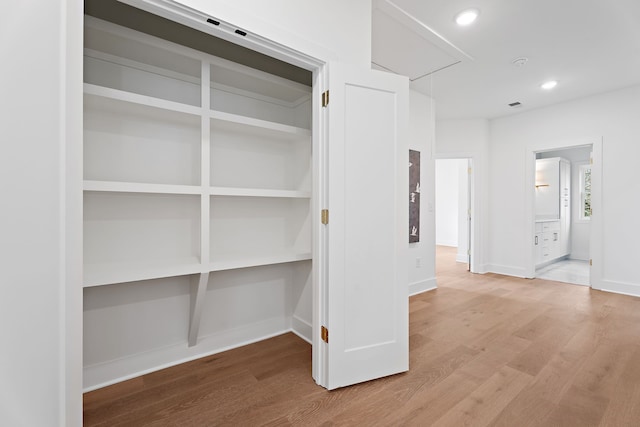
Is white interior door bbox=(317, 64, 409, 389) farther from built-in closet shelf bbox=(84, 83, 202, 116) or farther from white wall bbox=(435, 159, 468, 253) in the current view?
white wall bbox=(435, 159, 468, 253)

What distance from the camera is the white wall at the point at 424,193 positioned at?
3.95 m

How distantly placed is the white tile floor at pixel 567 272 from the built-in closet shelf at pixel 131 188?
567 cm

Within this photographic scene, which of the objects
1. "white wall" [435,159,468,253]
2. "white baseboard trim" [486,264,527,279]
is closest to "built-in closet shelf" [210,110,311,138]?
"white baseboard trim" [486,264,527,279]

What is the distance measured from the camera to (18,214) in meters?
0.82

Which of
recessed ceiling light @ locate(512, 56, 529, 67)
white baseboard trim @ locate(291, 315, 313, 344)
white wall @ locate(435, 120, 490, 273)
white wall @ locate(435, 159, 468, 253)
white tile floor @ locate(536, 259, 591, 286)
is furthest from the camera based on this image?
white wall @ locate(435, 159, 468, 253)

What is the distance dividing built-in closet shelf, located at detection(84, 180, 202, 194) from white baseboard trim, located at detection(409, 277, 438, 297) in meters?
3.12

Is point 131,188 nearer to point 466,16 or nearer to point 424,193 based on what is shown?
point 466,16

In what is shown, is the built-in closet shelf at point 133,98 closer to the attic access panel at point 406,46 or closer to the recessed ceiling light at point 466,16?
the attic access panel at point 406,46

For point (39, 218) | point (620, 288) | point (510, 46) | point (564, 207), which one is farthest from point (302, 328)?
point (564, 207)

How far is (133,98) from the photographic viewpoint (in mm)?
1679

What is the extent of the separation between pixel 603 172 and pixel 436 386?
14.1ft

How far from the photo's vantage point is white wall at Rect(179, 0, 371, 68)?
1.45 meters

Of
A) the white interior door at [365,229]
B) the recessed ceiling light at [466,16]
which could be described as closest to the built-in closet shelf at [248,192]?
the white interior door at [365,229]

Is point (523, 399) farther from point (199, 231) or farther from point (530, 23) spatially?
Answer: point (530, 23)
